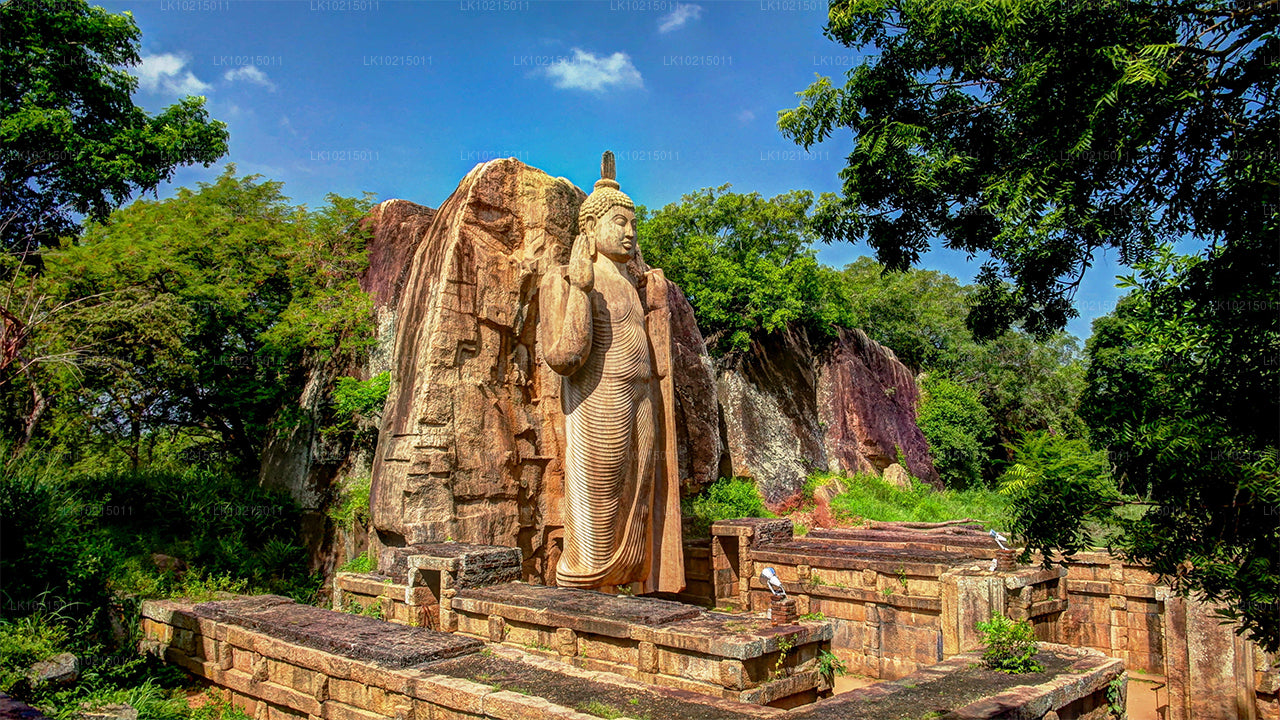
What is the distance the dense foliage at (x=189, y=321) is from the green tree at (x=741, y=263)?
9064 millimetres

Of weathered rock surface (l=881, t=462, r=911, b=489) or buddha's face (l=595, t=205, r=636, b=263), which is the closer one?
buddha's face (l=595, t=205, r=636, b=263)

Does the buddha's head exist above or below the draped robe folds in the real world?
above

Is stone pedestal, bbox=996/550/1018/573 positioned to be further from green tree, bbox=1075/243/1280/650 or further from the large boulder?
the large boulder

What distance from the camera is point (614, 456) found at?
342 inches

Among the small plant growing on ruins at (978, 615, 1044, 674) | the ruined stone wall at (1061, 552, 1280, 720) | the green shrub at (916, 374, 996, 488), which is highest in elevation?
the green shrub at (916, 374, 996, 488)

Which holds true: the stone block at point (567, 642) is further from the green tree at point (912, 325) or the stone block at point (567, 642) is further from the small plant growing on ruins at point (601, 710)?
the green tree at point (912, 325)

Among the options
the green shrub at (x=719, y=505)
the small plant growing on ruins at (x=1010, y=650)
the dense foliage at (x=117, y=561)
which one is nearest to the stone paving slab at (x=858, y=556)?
the green shrub at (x=719, y=505)

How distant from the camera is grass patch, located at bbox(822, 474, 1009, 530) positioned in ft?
60.5

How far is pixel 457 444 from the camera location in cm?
916

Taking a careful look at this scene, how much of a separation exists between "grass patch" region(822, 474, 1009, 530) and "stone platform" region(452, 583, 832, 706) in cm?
1222

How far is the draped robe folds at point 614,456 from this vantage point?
28.5 ft

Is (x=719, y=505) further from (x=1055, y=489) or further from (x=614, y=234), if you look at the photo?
(x=1055, y=489)

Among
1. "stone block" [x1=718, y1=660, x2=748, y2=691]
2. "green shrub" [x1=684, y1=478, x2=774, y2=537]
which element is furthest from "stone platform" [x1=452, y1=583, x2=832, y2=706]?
"green shrub" [x1=684, y1=478, x2=774, y2=537]

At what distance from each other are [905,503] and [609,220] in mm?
14151
